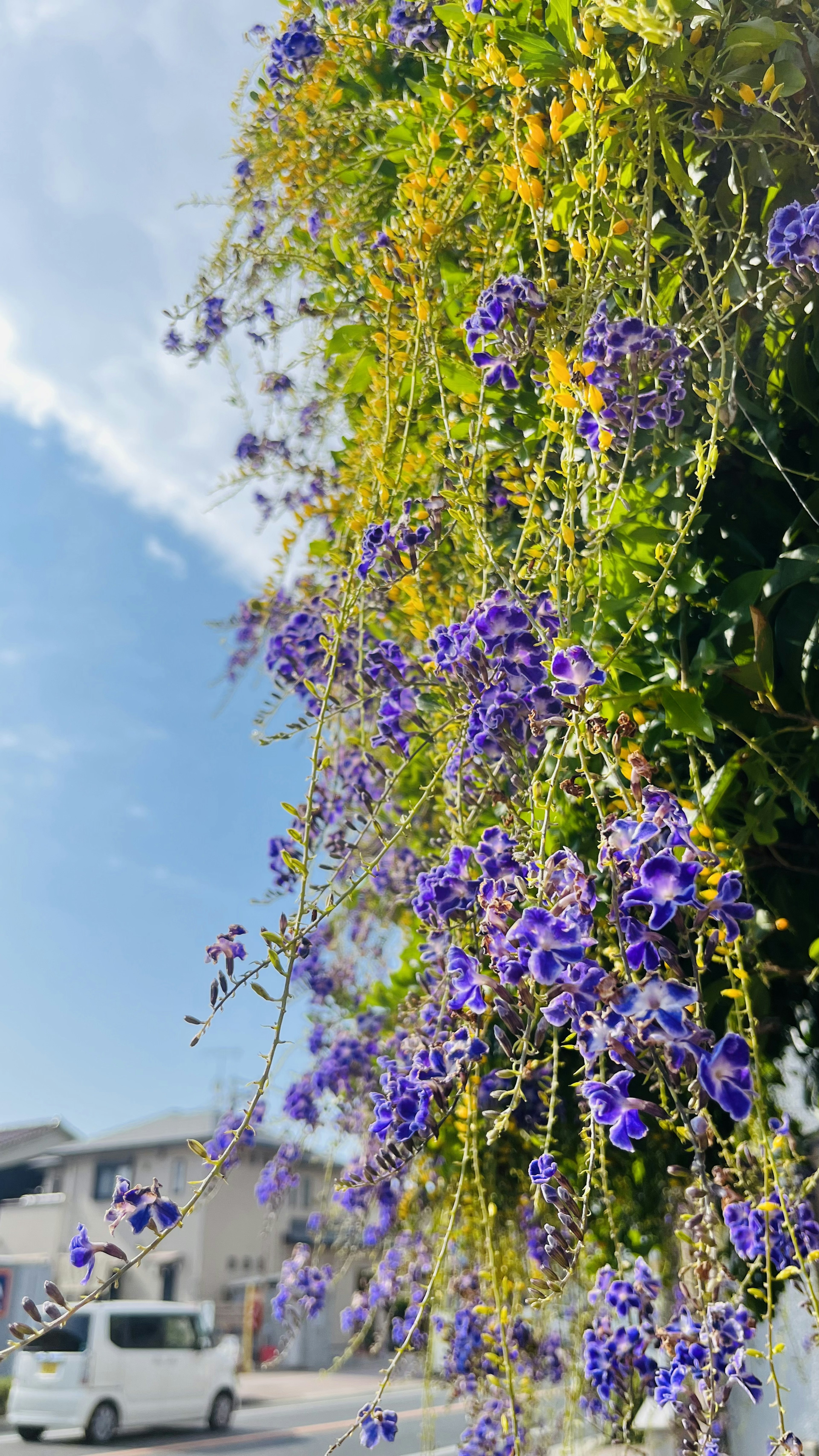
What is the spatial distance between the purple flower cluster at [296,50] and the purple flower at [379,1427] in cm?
229

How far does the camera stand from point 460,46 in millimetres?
1501

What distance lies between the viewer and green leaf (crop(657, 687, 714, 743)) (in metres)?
1.21

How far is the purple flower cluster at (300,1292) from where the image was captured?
254 centimetres

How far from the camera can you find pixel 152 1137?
21734 mm

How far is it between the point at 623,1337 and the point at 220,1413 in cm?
1140

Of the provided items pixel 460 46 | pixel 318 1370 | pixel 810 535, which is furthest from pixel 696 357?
pixel 318 1370

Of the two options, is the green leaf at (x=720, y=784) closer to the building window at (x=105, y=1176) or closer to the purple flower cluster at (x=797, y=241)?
the purple flower cluster at (x=797, y=241)

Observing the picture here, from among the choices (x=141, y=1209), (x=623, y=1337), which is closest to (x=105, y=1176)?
(x=623, y=1337)

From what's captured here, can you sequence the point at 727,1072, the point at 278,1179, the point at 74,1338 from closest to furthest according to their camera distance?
1. the point at 727,1072
2. the point at 278,1179
3. the point at 74,1338

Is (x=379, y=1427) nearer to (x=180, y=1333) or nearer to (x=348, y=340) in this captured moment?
(x=348, y=340)

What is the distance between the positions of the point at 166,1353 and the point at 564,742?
36.3 feet

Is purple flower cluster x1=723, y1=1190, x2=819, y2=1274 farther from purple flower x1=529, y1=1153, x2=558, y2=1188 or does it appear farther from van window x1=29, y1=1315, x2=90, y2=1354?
van window x1=29, y1=1315, x2=90, y2=1354

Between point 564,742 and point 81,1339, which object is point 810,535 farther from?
point 81,1339

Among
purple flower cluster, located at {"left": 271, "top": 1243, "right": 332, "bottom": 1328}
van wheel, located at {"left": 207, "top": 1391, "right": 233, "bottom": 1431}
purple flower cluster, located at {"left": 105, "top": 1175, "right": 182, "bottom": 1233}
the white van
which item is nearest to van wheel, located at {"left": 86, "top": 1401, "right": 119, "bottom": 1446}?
the white van
